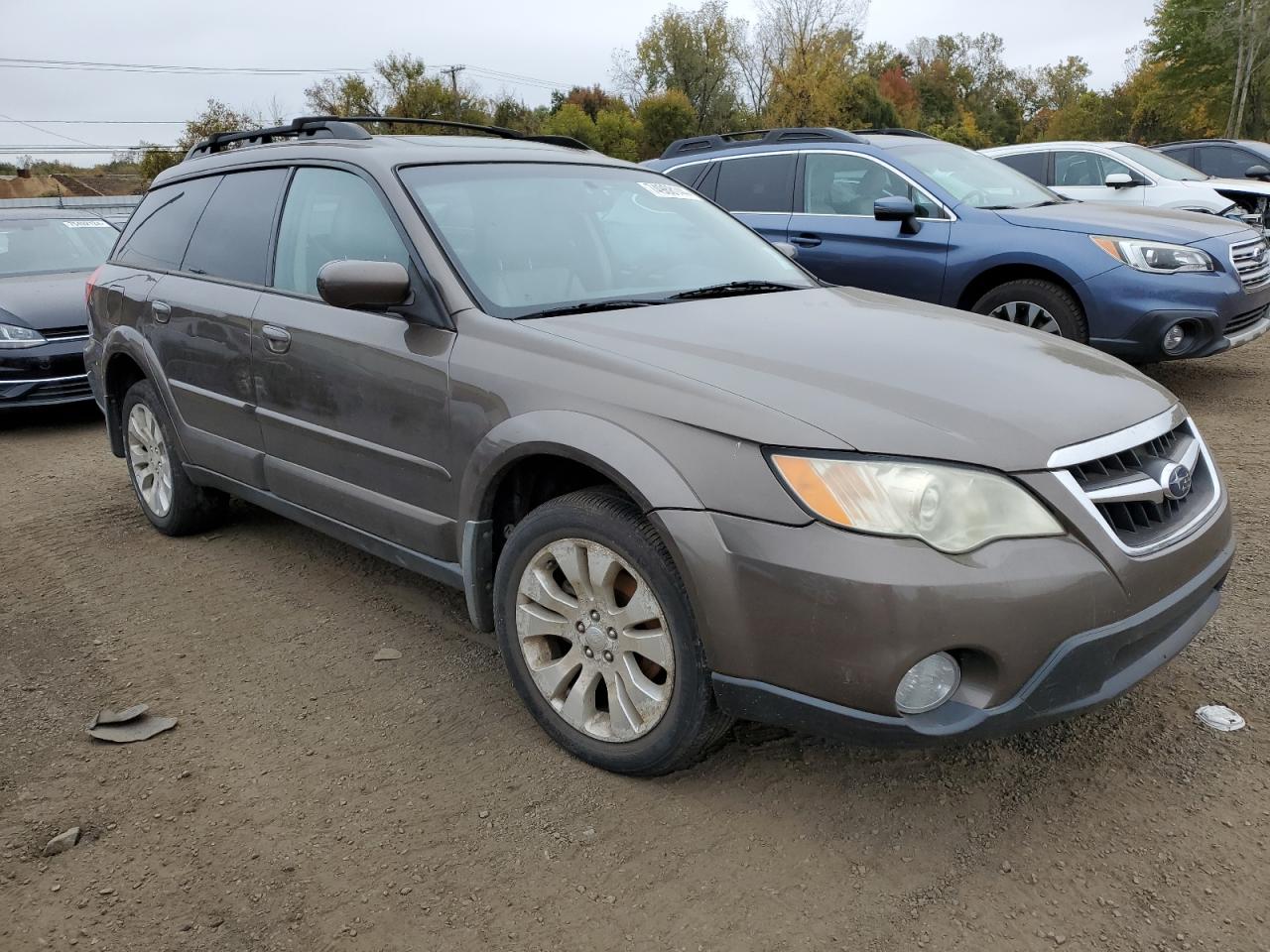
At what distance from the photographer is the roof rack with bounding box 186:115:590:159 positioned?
153 inches

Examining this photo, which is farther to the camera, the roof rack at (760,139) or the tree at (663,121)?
the tree at (663,121)

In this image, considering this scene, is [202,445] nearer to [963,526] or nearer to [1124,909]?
[963,526]

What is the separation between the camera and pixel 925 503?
6.94 ft

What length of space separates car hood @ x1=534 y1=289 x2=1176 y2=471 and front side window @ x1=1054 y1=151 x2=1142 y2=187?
7755 mm

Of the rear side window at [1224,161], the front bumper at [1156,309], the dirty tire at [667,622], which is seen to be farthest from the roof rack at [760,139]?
the rear side window at [1224,161]

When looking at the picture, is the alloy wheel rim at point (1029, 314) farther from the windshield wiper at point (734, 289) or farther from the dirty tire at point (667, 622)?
the dirty tire at point (667, 622)

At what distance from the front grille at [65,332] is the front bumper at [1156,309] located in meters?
6.89

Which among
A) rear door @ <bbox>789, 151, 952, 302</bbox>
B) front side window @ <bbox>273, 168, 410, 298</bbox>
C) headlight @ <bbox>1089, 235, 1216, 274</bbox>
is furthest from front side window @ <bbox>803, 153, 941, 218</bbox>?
front side window @ <bbox>273, 168, 410, 298</bbox>

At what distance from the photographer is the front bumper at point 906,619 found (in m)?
2.06

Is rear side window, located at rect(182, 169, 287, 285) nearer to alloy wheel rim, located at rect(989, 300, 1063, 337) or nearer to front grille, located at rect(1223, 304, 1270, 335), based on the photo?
alloy wheel rim, located at rect(989, 300, 1063, 337)

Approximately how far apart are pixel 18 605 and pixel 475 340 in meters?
2.42

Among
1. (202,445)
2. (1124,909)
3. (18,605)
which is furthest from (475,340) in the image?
(18,605)

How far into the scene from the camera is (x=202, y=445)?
13.4ft

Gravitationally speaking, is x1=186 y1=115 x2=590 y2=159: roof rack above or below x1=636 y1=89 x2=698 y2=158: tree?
below
